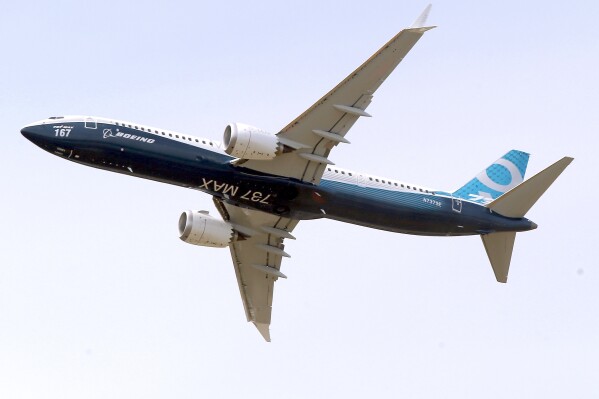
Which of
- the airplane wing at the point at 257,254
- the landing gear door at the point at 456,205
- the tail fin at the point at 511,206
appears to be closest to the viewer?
the tail fin at the point at 511,206

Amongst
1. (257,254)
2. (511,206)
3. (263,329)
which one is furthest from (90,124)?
(511,206)

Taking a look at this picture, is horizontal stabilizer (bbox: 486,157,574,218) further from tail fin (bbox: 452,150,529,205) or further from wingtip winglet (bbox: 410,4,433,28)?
wingtip winglet (bbox: 410,4,433,28)

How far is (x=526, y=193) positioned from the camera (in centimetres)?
6969

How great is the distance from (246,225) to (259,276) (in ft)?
15.2

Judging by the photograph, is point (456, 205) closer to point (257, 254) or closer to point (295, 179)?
point (295, 179)

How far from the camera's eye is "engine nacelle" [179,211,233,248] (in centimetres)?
7044

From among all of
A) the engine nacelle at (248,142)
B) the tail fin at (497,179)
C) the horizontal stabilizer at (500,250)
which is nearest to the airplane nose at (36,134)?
the engine nacelle at (248,142)

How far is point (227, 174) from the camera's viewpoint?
65062 millimetres

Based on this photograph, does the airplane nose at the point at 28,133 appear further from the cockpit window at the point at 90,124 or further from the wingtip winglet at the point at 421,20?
the wingtip winglet at the point at 421,20

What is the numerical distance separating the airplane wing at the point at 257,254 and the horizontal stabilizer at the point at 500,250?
465 inches

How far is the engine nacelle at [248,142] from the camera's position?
6300 centimetres

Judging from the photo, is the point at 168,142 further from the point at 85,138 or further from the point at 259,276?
the point at 259,276

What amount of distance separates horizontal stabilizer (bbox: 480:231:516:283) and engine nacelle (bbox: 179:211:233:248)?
15.6 meters

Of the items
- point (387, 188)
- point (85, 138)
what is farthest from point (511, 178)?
point (85, 138)
